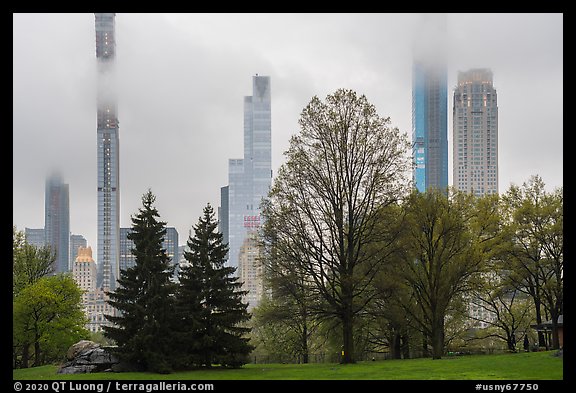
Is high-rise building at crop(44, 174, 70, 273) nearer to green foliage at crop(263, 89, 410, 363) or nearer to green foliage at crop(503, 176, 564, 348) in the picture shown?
green foliage at crop(263, 89, 410, 363)

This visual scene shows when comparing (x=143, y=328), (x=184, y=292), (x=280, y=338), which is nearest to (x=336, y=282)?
(x=184, y=292)

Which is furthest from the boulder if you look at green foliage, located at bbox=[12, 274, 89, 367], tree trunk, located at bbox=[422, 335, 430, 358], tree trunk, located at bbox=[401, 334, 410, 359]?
tree trunk, located at bbox=[422, 335, 430, 358]

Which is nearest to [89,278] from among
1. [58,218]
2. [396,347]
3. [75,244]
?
[75,244]

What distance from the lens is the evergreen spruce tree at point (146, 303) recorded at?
23547mm

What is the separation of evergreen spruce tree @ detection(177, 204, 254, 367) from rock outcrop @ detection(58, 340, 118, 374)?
2658mm

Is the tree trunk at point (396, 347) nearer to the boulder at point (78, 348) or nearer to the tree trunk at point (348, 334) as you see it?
the tree trunk at point (348, 334)

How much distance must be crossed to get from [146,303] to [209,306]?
290 centimetres

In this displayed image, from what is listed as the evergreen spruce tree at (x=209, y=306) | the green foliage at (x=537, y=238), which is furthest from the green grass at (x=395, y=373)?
the green foliage at (x=537, y=238)

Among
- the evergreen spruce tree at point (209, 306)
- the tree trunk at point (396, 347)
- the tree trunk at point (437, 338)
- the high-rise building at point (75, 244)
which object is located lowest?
the tree trunk at point (396, 347)

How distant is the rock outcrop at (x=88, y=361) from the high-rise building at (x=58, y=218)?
87.2 feet

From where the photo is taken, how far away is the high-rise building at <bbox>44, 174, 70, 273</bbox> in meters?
58.9

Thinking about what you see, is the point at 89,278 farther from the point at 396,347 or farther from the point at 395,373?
the point at 395,373

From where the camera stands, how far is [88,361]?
79.9 feet
